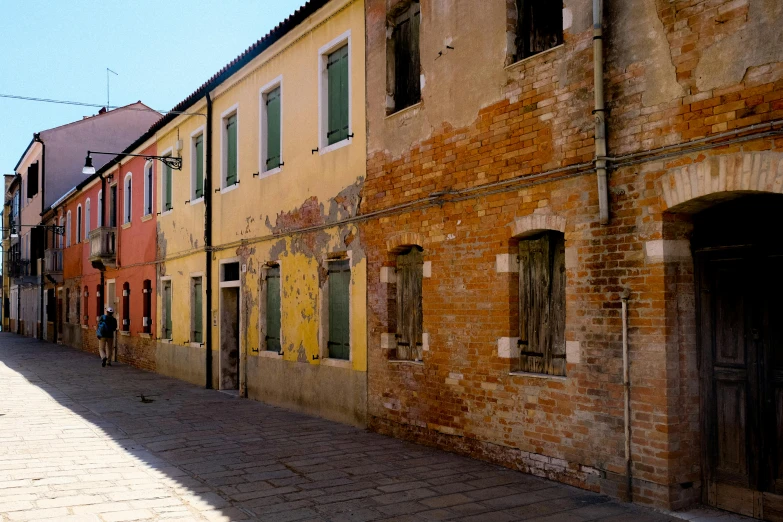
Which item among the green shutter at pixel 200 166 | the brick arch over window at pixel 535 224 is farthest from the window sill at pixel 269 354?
the brick arch over window at pixel 535 224

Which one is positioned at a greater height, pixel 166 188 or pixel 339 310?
pixel 166 188

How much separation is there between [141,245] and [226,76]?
8.28 meters

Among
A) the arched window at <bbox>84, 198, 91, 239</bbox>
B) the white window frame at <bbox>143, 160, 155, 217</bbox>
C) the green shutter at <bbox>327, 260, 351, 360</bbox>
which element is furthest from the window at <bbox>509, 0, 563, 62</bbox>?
the arched window at <bbox>84, 198, 91, 239</bbox>

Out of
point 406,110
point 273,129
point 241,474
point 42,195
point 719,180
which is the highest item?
point 42,195

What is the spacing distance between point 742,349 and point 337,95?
294 inches

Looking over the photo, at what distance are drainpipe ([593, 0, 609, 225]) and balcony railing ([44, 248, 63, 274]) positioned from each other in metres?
33.1

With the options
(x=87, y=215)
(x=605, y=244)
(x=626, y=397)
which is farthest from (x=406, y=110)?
(x=87, y=215)

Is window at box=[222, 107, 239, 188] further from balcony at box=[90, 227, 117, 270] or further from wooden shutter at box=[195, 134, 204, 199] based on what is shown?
balcony at box=[90, 227, 117, 270]

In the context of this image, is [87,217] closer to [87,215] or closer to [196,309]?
[87,215]

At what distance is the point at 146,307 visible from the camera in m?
21.5

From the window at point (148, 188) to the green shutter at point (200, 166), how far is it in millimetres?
4048

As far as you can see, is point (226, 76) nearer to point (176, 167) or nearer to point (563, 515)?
point (176, 167)

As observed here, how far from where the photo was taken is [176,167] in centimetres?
1842

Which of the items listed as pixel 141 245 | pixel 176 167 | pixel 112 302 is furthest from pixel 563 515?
pixel 112 302
